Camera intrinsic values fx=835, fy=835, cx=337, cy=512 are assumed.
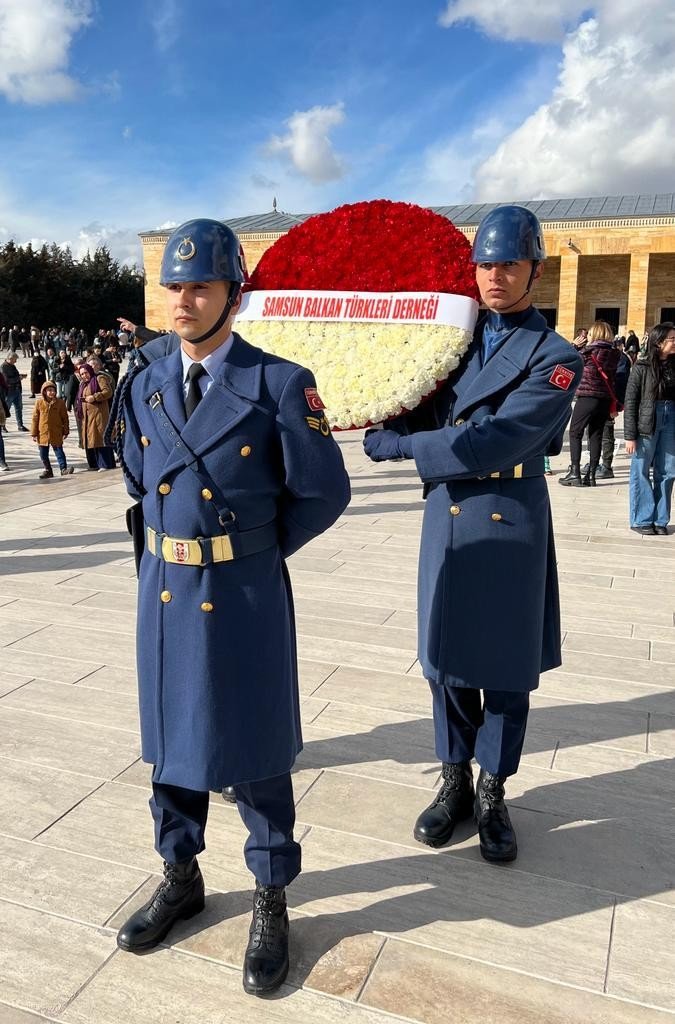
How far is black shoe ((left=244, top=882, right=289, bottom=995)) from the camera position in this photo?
84.7 inches

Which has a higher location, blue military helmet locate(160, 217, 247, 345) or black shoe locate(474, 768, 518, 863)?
blue military helmet locate(160, 217, 247, 345)

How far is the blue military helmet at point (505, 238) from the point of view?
95.4 inches

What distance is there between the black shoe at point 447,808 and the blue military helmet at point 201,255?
184cm

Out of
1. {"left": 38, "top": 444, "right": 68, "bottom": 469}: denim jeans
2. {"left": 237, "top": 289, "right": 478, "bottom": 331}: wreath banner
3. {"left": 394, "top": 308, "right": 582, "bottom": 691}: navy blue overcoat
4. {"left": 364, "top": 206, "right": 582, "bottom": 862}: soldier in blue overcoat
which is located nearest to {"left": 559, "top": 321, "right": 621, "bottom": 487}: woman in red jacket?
{"left": 38, "top": 444, "right": 68, "bottom": 469}: denim jeans

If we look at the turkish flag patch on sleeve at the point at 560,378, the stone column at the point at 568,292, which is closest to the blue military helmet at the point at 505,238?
the turkish flag patch on sleeve at the point at 560,378

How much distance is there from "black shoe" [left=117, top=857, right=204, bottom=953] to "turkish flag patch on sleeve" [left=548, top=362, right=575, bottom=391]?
68.4 inches

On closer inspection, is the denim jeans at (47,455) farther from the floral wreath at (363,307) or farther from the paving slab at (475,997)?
the paving slab at (475,997)

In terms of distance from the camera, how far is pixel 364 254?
2.39m

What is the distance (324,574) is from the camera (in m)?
6.11

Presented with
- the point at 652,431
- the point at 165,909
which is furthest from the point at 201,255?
the point at 652,431

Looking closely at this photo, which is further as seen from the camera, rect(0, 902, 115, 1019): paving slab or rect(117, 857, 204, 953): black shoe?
rect(117, 857, 204, 953): black shoe

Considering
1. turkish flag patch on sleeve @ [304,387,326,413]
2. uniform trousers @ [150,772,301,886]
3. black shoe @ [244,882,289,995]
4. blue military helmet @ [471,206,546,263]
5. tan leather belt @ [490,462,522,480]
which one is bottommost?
black shoe @ [244,882,289,995]

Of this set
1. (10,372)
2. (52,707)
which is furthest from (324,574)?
(10,372)

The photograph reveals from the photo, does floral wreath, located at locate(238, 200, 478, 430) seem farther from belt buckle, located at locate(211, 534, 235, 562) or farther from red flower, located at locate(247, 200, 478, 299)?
belt buckle, located at locate(211, 534, 235, 562)
